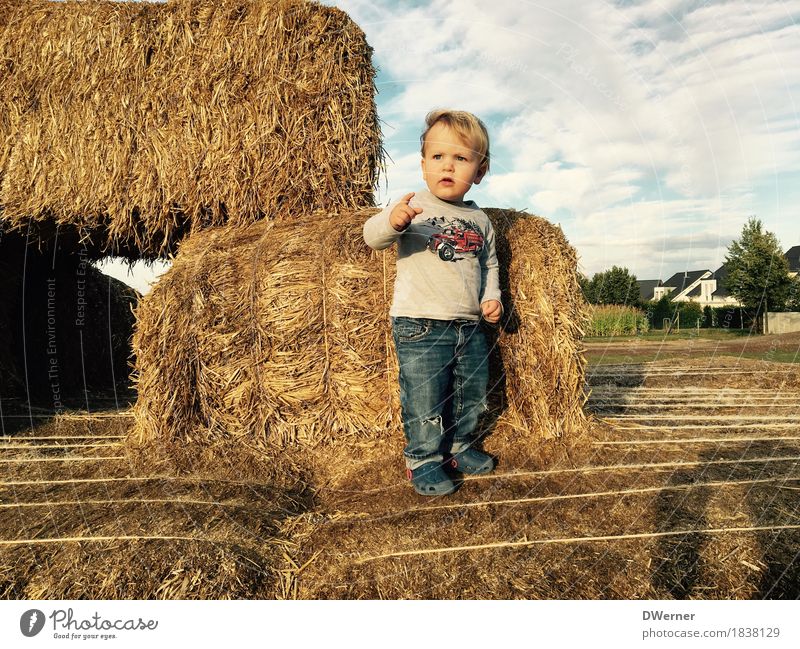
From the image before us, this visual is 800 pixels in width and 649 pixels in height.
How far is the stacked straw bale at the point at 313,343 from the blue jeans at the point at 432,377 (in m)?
0.44

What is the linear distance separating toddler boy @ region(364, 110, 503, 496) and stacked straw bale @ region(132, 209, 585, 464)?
0.43m

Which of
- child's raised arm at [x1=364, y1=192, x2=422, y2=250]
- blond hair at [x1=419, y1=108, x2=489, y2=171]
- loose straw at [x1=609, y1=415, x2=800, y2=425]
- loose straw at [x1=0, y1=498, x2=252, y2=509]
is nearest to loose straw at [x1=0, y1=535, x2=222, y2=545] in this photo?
loose straw at [x1=0, y1=498, x2=252, y2=509]

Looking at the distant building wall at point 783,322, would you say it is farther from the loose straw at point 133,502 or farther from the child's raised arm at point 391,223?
the loose straw at point 133,502

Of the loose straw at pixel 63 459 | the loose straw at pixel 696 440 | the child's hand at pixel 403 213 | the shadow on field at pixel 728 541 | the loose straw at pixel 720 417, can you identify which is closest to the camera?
the shadow on field at pixel 728 541

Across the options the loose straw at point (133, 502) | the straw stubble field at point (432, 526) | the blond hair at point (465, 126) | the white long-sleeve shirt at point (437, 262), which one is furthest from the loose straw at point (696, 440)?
the loose straw at point (133, 502)

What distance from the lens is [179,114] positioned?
3699 millimetres

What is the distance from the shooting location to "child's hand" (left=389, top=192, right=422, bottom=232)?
2.15 metres

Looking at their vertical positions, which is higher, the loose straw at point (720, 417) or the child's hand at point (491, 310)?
the child's hand at point (491, 310)

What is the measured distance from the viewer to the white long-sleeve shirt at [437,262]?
2.45 metres

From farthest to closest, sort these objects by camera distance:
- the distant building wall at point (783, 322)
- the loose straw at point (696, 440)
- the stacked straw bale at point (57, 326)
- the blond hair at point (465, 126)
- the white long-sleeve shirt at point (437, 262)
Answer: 1. the distant building wall at point (783, 322)
2. the stacked straw bale at point (57, 326)
3. the loose straw at point (696, 440)
4. the white long-sleeve shirt at point (437, 262)
5. the blond hair at point (465, 126)

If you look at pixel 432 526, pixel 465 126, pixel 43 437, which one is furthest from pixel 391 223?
pixel 43 437

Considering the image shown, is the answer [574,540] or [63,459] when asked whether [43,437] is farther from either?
[574,540]

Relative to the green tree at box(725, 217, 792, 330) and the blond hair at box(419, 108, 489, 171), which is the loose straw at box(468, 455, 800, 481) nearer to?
the green tree at box(725, 217, 792, 330)

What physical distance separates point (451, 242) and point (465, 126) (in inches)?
21.5
